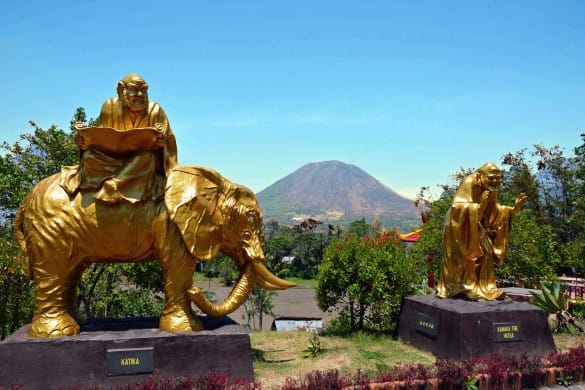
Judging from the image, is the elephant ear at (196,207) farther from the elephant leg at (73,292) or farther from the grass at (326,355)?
the grass at (326,355)

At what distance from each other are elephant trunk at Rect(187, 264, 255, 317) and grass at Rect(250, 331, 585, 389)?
1105 millimetres

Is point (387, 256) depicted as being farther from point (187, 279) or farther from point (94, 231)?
point (94, 231)

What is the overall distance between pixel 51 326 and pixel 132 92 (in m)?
3.04

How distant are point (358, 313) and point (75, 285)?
6988 mm

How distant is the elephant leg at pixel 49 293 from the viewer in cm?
574

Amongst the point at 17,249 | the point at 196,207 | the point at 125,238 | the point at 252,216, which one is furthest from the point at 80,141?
the point at 17,249

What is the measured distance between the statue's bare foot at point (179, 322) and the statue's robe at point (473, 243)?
477 cm

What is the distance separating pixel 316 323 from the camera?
54.1 ft

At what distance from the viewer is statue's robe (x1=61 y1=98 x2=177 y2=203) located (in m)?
5.89

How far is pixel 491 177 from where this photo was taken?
839 centimetres

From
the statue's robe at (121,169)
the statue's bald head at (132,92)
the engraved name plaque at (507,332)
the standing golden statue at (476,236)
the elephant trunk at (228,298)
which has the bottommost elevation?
the engraved name plaque at (507,332)

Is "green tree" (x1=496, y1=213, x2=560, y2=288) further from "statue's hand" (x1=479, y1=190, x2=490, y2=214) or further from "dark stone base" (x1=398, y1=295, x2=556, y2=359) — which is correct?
"dark stone base" (x1=398, y1=295, x2=556, y2=359)

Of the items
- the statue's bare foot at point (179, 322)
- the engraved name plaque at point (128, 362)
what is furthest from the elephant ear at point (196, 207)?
the engraved name plaque at point (128, 362)

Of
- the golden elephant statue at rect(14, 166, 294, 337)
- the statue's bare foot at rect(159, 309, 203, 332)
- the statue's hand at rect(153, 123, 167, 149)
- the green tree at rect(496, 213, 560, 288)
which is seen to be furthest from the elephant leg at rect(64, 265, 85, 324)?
the green tree at rect(496, 213, 560, 288)
